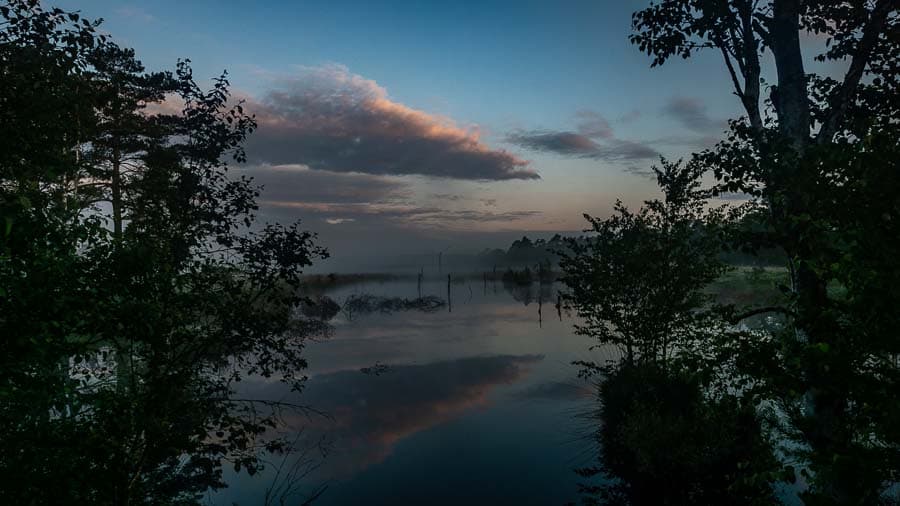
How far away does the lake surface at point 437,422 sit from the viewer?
1630cm

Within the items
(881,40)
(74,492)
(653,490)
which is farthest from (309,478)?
(881,40)

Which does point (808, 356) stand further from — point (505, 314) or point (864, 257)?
point (505, 314)

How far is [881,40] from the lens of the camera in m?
11.4

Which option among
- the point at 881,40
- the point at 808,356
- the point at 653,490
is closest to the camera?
the point at 808,356

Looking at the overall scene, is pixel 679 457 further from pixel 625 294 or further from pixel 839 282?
pixel 839 282

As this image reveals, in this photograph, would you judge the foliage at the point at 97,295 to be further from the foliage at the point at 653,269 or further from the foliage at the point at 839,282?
the foliage at the point at 653,269

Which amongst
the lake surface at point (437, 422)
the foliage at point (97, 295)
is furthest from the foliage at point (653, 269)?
the foliage at point (97, 295)

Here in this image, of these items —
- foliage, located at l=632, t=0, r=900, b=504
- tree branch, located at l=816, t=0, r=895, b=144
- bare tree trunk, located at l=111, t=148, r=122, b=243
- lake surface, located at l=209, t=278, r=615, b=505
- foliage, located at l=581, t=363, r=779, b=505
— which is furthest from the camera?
bare tree trunk, located at l=111, t=148, r=122, b=243

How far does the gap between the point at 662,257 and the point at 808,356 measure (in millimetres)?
13849

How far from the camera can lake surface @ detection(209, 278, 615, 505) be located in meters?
16.3

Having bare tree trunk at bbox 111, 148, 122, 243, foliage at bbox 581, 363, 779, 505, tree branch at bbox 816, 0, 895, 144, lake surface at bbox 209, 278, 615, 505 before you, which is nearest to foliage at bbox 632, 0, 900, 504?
tree branch at bbox 816, 0, 895, 144

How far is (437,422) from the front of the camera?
23.6 m

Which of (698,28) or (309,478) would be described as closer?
(698,28)

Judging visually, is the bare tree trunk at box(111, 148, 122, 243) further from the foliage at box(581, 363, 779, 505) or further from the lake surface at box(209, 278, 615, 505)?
the foliage at box(581, 363, 779, 505)
